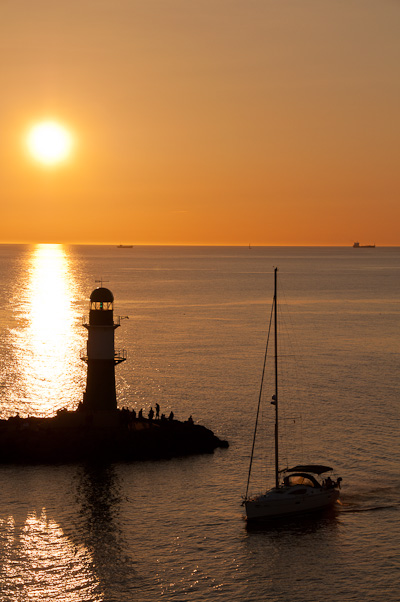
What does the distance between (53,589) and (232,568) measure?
766cm

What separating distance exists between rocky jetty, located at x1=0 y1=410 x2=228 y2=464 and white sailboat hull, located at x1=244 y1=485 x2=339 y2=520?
1033 cm

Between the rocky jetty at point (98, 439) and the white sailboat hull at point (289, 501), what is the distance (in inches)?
407

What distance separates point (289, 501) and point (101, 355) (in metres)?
17.3

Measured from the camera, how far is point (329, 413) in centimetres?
5872

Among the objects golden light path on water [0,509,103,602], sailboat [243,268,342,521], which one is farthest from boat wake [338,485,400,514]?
golden light path on water [0,509,103,602]

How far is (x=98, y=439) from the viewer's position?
48219mm

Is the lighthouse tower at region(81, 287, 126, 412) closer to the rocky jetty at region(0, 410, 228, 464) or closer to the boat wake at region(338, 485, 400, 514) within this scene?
the rocky jetty at region(0, 410, 228, 464)

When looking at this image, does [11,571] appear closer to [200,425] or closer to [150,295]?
[200,425]

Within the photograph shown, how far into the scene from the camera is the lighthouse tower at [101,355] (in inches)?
1977

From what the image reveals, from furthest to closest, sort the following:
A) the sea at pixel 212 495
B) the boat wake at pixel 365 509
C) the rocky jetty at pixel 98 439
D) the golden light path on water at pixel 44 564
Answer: the rocky jetty at pixel 98 439, the boat wake at pixel 365 509, the sea at pixel 212 495, the golden light path on water at pixel 44 564

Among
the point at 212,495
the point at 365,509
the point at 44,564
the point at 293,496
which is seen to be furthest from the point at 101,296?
the point at 365,509

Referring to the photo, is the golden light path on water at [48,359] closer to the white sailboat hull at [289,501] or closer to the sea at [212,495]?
the sea at [212,495]

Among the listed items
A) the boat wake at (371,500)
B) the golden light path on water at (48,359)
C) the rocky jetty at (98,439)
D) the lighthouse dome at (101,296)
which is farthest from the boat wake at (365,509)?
the golden light path on water at (48,359)

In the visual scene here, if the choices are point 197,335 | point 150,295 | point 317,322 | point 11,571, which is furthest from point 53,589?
point 150,295
